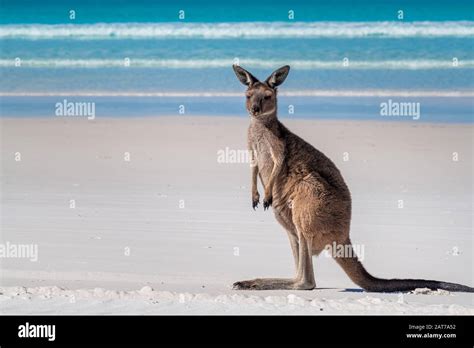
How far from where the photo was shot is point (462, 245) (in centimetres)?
615

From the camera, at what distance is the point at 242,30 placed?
1767 cm

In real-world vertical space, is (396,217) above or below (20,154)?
below

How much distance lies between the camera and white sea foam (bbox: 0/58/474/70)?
14742mm

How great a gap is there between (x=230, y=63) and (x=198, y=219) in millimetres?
8820

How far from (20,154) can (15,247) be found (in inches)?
150

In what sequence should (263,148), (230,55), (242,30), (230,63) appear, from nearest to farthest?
(263,148) < (230,63) < (230,55) < (242,30)

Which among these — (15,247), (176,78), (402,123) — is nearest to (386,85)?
(402,123)

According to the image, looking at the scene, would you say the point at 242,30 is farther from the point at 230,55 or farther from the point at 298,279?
the point at 298,279

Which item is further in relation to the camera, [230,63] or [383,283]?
[230,63]

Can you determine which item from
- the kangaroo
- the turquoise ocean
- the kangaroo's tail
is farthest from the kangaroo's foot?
the turquoise ocean

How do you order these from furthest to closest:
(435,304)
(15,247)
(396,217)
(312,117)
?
(312,117)
(396,217)
(15,247)
(435,304)

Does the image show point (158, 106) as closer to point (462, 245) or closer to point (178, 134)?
point (178, 134)

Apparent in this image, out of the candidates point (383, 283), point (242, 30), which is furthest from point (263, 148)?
point (242, 30)

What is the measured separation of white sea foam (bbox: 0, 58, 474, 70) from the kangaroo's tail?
9.83 m
